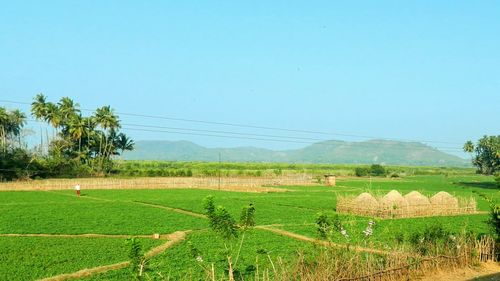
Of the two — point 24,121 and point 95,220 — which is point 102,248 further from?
point 24,121

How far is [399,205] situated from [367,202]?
6.12 ft

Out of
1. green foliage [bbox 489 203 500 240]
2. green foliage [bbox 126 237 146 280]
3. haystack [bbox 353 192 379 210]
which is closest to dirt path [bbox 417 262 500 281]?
green foliage [bbox 489 203 500 240]

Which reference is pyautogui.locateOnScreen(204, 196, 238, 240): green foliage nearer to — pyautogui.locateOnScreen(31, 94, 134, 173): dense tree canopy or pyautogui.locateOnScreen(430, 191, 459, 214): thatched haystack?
pyautogui.locateOnScreen(430, 191, 459, 214): thatched haystack

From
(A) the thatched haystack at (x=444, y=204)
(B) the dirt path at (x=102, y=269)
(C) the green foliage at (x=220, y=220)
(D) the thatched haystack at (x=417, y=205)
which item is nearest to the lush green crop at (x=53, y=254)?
(B) the dirt path at (x=102, y=269)

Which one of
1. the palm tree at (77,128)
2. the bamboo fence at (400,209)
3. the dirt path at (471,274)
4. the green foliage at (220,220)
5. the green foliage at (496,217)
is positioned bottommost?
the dirt path at (471,274)

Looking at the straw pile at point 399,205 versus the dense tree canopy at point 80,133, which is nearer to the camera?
the straw pile at point 399,205

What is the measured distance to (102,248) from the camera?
57.0 ft

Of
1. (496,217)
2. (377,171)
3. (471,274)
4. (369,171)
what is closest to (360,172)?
(369,171)

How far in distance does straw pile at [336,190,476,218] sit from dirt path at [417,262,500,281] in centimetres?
1427

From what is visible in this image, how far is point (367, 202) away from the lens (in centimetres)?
3002

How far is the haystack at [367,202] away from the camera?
29.8 meters

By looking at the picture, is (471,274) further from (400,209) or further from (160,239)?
(400,209)

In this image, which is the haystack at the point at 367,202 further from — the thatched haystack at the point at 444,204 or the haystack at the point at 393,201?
the thatched haystack at the point at 444,204

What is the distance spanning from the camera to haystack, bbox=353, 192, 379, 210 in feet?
97.6
